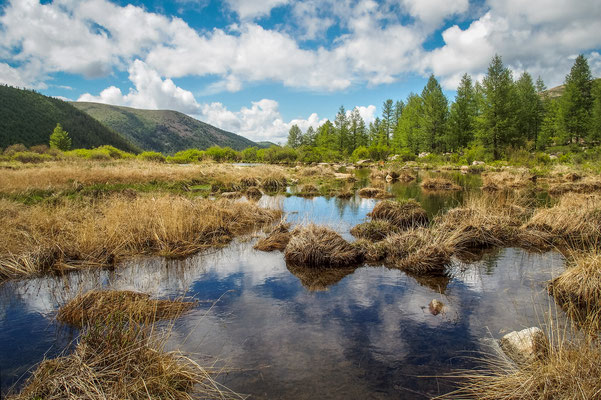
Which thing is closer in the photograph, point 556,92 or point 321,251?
point 321,251

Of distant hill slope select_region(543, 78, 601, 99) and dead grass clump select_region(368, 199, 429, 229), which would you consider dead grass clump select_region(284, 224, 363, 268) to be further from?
distant hill slope select_region(543, 78, 601, 99)

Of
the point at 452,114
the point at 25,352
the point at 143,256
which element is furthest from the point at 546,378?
the point at 452,114

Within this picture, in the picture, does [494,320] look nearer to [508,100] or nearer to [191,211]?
[191,211]

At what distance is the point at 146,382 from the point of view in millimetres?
3842

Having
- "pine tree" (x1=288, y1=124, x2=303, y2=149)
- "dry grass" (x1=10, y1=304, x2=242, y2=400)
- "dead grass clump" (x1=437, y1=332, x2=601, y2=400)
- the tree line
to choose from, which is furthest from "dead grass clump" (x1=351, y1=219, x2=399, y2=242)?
"pine tree" (x1=288, y1=124, x2=303, y2=149)

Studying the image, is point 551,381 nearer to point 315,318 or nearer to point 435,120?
point 315,318

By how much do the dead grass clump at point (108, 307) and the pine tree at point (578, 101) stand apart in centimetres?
7215

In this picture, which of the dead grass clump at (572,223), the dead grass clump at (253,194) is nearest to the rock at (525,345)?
the dead grass clump at (572,223)

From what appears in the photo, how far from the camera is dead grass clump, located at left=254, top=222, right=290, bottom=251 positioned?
11.1 metres

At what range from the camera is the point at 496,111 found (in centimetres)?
5194

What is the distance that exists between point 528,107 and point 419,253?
244 feet

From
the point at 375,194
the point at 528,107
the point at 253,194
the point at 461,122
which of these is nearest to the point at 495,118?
the point at 461,122

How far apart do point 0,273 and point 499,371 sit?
37.3 feet

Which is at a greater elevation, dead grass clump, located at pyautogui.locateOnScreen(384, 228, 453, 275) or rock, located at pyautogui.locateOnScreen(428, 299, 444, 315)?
dead grass clump, located at pyautogui.locateOnScreen(384, 228, 453, 275)
